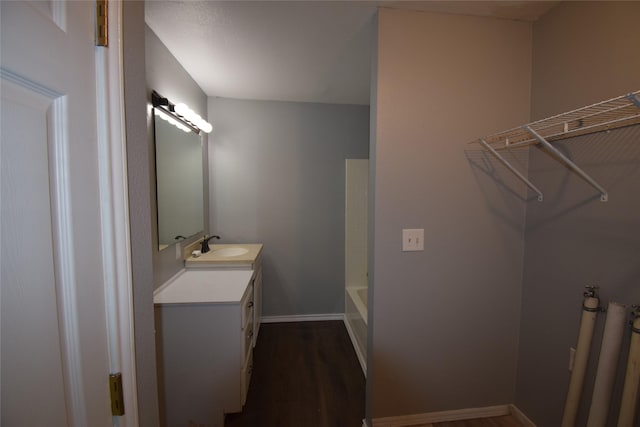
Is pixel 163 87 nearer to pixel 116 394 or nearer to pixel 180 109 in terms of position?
pixel 180 109

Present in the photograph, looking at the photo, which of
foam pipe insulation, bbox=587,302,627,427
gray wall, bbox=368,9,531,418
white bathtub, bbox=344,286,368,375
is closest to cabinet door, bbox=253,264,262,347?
white bathtub, bbox=344,286,368,375

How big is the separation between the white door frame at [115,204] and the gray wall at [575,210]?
1796 mm

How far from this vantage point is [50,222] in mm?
459

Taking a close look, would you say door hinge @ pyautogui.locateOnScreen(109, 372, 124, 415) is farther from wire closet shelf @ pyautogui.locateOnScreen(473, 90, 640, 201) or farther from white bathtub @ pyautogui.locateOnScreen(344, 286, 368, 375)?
white bathtub @ pyautogui.locateOnScreen(344, 286, 368, 375)

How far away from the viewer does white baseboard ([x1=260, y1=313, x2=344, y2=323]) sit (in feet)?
9.24

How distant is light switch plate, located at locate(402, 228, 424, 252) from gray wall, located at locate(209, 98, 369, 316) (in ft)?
4.91

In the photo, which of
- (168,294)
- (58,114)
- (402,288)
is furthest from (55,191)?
(402,288)

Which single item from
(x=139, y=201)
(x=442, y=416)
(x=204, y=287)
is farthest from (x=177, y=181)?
(x=442, y=416)

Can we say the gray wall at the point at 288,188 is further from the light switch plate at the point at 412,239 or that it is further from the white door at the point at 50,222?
the white door at the point at 50,222

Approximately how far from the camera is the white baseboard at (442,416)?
4.83 ft

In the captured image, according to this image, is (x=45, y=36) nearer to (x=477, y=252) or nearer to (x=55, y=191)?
(x=55, y=191)

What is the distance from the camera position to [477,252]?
4.77ft

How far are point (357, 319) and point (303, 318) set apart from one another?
0.81 meters

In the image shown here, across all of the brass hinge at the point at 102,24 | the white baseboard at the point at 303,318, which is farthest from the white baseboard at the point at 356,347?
the brass hinge at the point at 102,24
